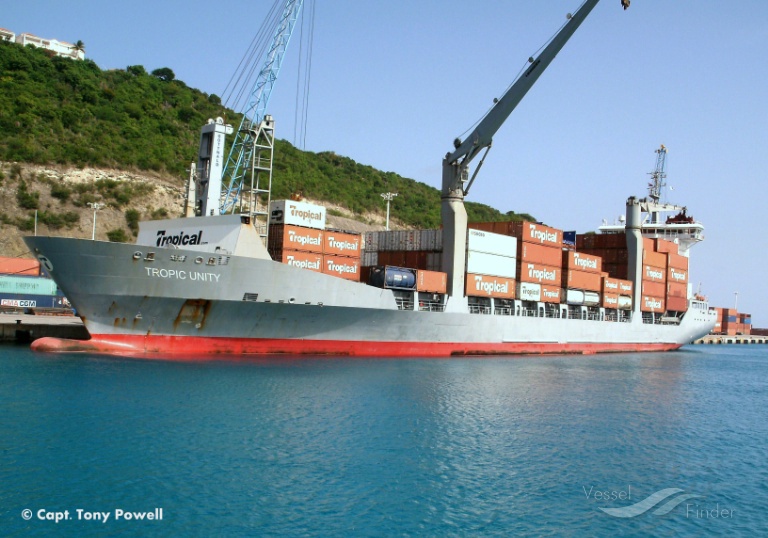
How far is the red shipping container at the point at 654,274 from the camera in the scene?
53994 mm

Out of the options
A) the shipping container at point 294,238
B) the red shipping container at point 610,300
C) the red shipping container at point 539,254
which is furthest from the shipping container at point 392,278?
the red shipping container at point 610,300

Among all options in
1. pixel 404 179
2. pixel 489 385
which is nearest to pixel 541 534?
pixel 489 385

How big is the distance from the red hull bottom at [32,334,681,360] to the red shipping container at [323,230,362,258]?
4474mm

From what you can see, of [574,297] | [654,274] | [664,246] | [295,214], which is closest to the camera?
[295,214]

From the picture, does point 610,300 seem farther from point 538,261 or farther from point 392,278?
point 392,278

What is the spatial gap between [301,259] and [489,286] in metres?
13.1

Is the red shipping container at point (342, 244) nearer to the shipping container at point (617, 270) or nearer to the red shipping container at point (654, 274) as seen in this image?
the shipping container at point (617, 270)

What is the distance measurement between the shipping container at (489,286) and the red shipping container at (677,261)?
23478mm

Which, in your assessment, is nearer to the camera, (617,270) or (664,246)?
(617,270)

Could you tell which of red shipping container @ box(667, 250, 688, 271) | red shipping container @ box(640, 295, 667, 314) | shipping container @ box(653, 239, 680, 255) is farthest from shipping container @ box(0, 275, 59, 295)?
red shipping container @ box(667, 250, 688, 271)

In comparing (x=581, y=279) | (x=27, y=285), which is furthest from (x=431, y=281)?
(x=27, y=285)

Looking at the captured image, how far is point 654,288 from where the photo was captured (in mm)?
54969

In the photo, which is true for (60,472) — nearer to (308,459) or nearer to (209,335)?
(308,459)

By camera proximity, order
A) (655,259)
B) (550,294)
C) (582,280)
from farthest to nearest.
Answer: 1. (655,259)
2. (582,280)
3. (550,294)
